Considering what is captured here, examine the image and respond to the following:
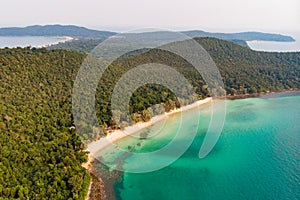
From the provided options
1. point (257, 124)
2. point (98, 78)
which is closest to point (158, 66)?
point (98, 78)

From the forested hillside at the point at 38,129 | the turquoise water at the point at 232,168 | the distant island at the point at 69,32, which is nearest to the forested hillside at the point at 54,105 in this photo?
the forested hillside at the point at 38,129

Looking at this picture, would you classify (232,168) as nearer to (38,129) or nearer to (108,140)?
(108,140)

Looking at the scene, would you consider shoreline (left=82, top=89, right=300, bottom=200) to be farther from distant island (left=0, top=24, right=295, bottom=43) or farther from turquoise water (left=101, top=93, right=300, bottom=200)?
distant island (left=0, top=24, right=295, bottom=43)

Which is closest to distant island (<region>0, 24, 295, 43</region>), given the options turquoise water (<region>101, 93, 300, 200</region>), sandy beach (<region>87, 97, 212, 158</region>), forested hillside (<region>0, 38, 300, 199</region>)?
forested hillside (<region>0, 38, 300, 199</region>)

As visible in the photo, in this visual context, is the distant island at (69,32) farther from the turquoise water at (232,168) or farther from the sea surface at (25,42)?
the turquoise water at (232,168)

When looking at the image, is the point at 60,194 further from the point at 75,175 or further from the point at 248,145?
the point at 248,145

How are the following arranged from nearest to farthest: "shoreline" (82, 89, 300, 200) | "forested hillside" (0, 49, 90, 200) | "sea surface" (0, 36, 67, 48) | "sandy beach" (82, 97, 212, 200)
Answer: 1. "forested hillside" (0, 49, 90, 200)
2. "sandy beach" (82, 97, 212, 200)
3. "shoreline" (82, 89, 300, 200)
4. "sea surface" (0, 36, 67, 48)

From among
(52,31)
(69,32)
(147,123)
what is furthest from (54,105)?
(52,31)
